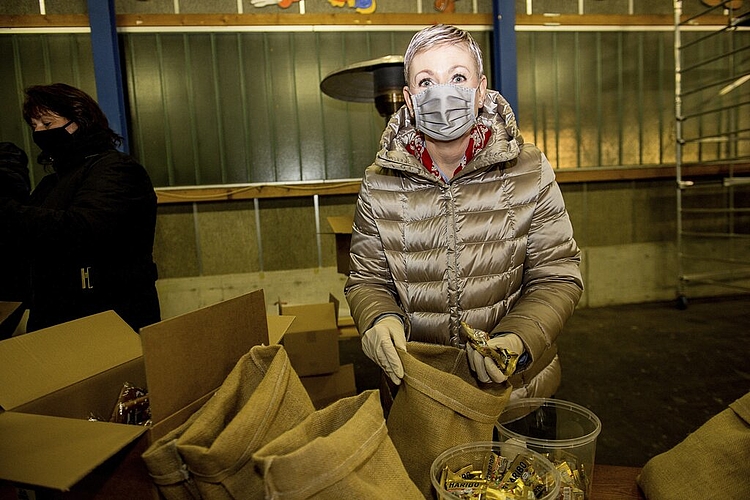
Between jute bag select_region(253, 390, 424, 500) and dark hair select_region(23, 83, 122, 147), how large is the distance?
1301 millimetres

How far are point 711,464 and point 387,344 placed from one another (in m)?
0.48

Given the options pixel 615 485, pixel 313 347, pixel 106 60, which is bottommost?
pixel 313 347

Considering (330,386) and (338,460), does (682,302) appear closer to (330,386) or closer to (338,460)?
(330,386)

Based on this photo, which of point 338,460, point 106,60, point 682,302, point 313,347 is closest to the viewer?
point 338,460

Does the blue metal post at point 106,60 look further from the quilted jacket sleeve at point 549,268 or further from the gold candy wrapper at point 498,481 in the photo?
the gold candy wrapper at point 498,481

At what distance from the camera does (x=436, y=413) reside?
0.66m

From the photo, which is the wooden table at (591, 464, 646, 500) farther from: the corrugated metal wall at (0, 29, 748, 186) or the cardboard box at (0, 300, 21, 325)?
the corrugated metal wall at (0, 29, 748, 186)

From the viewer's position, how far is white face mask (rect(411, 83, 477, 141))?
0.97 meters

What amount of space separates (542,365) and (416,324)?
32cm

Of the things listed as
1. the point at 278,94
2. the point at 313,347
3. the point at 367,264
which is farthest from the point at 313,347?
the point at 278,94

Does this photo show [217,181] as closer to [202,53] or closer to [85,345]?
[202,53]

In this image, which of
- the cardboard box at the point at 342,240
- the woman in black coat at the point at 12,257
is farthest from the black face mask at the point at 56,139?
the cardboard box at the point at 342,240

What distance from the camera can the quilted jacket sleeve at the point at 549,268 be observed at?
92 cm

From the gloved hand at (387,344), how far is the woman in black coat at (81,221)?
0.88m
